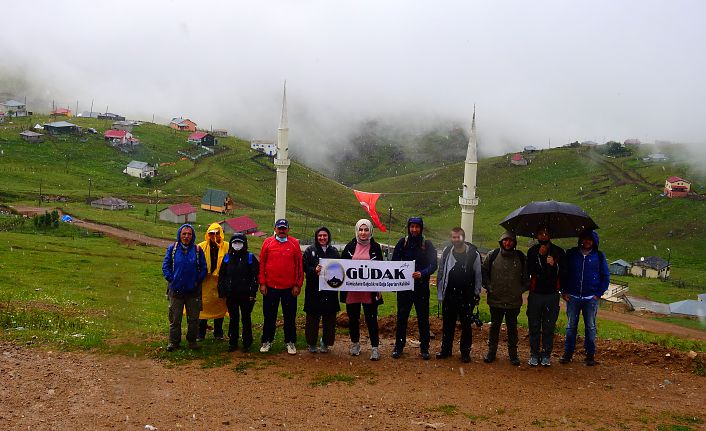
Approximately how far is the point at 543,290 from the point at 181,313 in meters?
6.99

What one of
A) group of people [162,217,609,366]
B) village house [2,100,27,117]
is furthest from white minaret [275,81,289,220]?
village house [2,100,27,117]

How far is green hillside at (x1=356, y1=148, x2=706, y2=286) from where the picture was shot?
313 ft

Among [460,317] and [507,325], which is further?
[460,317]

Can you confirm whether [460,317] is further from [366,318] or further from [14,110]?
[14,110]

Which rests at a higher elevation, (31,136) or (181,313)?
(31,136)

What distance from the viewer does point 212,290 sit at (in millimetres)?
13039

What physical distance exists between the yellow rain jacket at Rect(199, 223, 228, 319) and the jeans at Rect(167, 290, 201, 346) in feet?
1.14

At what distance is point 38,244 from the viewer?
41000 mm

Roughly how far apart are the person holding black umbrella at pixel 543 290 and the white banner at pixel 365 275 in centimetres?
232

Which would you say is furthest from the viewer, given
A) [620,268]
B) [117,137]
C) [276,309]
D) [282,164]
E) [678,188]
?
[117,137]

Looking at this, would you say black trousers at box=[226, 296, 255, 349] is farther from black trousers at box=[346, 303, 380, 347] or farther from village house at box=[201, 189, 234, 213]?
village house at box=[201, 189, 234, 213]

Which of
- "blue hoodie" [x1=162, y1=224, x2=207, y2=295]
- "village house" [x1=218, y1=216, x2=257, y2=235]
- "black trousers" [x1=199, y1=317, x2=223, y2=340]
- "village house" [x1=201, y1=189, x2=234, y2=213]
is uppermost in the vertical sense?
"village house" [x1=201, y1=189, x2=234, y2=213]

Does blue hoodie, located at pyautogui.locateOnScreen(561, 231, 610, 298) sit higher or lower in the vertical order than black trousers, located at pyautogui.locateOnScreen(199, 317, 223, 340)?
higher

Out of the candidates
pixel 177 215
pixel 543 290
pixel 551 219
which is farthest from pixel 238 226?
pixel 543 290
